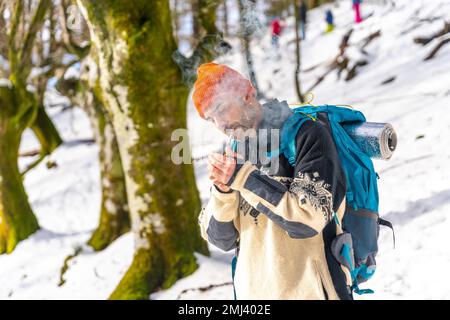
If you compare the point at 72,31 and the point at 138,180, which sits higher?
the point at 72,31

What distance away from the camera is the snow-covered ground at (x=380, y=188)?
13.4ft

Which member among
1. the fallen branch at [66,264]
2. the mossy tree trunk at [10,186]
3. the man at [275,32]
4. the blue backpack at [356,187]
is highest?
the man at [275,32]

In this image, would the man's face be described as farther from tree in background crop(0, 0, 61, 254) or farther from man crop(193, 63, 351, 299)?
tree in background crop(0, 0, 61, 254)

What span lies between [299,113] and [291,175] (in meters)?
0.23

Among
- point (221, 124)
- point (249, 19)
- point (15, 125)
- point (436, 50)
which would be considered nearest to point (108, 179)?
point (15, 125)

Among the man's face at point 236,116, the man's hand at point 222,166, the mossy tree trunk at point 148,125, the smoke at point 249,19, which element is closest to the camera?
the man's hand at point 222,166

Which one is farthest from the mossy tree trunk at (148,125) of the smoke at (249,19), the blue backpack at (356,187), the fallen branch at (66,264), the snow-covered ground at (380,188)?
the blue backpack at (356,187)

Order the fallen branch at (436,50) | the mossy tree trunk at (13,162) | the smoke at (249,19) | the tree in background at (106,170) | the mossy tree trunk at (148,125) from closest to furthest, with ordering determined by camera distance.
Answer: the mossy tree trunk at (148,125)
the smoke at (249,19)
the tree in background at (106,170)
the mossy tree trunk at (13,162)
the fallen branch at (436,50)

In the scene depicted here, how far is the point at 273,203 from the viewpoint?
1.57 metres

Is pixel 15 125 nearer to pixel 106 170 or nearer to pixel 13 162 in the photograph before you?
pixel 13 162

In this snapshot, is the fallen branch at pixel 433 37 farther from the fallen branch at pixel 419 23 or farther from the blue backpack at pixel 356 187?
the blue backpack at pixel 356 187

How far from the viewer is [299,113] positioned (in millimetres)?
1781
